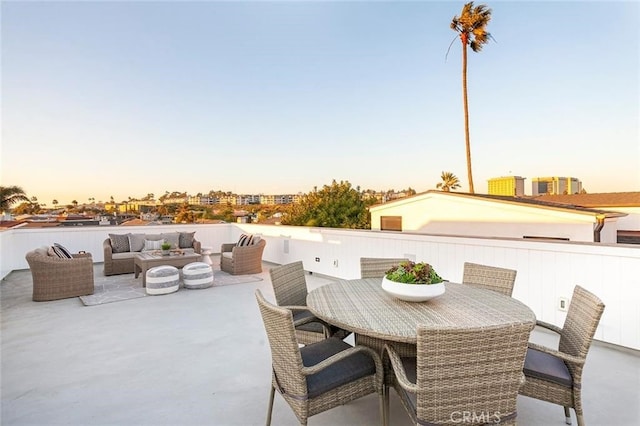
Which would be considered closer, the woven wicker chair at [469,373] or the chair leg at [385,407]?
the woven wicker chair at [469,373]

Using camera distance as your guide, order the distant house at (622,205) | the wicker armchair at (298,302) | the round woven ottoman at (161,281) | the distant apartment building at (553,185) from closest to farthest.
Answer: the wicker armchair at (298,302) → the round woven ottoman at (161,281) → the distant house at (622,205) → the distant apartment building at (553,185)

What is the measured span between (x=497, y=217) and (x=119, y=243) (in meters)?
9.08

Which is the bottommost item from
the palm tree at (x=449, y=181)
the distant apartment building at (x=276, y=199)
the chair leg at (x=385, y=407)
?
the chair leg at (x=385, y=407)

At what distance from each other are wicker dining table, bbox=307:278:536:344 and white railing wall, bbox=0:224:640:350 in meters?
1.69

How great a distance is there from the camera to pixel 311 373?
156 centimetres

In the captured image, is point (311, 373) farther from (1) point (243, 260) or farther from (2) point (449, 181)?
(2) point (449, 181)

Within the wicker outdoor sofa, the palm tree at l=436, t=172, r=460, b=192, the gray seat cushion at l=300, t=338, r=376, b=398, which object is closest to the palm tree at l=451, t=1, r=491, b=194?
the palm tree at l=436, t=172, r=460, b=192

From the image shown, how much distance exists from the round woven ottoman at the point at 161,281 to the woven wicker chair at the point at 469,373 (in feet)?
16.3

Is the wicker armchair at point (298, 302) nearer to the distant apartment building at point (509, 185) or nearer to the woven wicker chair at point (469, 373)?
the woven wicker chair at point (469, 373)

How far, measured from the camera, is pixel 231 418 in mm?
2053

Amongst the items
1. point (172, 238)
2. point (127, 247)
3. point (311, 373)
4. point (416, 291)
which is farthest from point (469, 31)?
point (311, 373)

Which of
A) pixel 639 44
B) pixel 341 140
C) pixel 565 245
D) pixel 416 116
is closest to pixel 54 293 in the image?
pixel 565 245

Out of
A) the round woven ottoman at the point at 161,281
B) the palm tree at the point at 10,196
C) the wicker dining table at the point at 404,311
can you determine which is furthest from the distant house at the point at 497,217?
the palm tree at the point at 10,196

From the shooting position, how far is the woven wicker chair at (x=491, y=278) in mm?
2566
